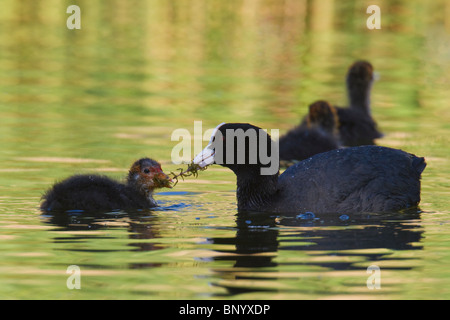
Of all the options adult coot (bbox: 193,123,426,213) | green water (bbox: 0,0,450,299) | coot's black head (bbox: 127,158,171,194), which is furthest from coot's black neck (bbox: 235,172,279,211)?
coot's black head (bbox: 127,158,171,194)

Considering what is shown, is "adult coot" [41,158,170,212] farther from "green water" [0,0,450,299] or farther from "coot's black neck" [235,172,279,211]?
"coot's black neck" [235,172,279,211]

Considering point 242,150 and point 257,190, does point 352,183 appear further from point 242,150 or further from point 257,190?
point 242,150

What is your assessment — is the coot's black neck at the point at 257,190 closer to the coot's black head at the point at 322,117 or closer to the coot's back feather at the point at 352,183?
the coot's back feather at the point at 352,183

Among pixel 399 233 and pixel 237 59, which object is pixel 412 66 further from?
pixel 399 233

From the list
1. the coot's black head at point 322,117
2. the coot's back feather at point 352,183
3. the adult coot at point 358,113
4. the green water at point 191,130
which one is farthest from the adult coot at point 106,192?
the adult coot at point 358,113

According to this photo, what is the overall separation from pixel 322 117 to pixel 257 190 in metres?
5.13

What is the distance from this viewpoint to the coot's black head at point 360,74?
1814cm

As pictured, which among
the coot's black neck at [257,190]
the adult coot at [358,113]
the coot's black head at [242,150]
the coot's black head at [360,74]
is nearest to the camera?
the coot's black head at [242,150]

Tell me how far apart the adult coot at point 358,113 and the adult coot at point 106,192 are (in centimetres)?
597

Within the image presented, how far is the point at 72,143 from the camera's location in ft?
46.2

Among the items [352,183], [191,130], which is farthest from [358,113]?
[352,183]
